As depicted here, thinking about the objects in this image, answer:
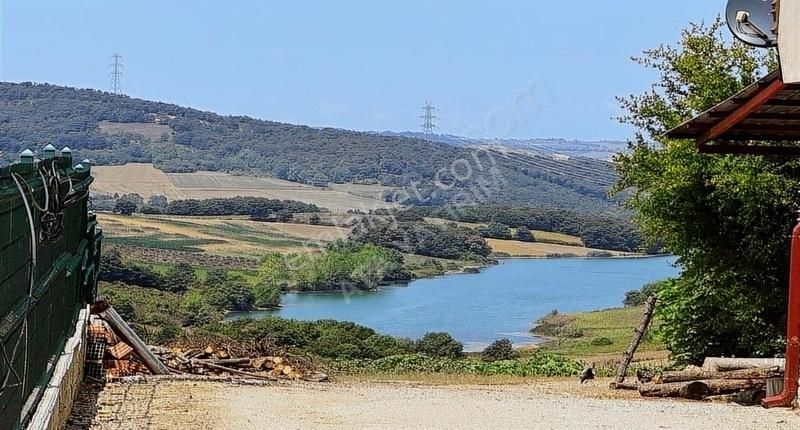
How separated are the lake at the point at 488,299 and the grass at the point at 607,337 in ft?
8.11

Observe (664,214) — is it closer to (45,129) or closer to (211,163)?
(45,129)

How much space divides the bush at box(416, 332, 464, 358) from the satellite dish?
70.2 ft

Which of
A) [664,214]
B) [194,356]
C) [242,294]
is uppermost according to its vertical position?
[664,214]

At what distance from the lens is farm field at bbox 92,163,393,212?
69.3 meters

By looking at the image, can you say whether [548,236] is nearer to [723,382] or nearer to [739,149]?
[723,382]

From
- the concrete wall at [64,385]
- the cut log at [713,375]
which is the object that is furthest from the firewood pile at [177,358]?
the cut log at [713,375]

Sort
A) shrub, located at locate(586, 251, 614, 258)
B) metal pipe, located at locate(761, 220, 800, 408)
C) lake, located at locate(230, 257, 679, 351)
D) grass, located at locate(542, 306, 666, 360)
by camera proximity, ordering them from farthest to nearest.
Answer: shrub, located at locate(586, 251, 614, 258) < lake, located at locate(230, 257, 679, 351) < grass, located at locate(542, 306, 666, 360) < metal pipe, located at locate(761, 220, 800, 408)

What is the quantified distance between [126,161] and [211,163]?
1115 centimetres

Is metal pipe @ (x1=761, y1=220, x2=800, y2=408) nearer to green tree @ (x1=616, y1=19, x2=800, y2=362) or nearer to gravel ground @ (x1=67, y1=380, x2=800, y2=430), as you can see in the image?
gravel ground @ (x1=67, y1=380, x2=800, y2=430)

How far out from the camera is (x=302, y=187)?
81438 millimetres

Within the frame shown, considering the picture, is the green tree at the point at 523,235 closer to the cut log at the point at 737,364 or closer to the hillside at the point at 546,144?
the hillside at the point at 546,144

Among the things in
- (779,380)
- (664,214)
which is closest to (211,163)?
(664,214)

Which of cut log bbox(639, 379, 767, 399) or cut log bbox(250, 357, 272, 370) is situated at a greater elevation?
cut log bbox(639, 379, 767, 399)

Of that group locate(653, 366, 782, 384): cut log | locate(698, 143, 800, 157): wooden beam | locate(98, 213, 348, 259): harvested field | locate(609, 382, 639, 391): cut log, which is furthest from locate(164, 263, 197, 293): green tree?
locate(698, 143, 800, 157): wooden beam
